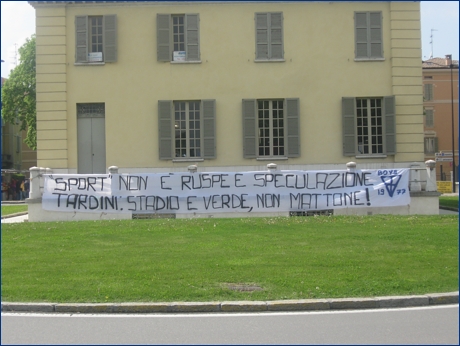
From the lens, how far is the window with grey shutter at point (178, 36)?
78.7 ft

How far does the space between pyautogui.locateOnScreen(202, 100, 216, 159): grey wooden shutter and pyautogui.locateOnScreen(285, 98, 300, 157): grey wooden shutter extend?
9.68ft

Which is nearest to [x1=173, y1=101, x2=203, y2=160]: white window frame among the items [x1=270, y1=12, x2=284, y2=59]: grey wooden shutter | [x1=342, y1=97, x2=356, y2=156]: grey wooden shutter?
[x1=270, y1=12, x2=284, y2=59]: grey wooden shutter

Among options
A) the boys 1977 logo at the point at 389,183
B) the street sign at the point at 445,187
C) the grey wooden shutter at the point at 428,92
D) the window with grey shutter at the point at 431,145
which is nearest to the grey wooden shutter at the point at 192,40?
the boys 1977 logo at the point at 389,183

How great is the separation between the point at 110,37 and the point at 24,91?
32301 millimetres

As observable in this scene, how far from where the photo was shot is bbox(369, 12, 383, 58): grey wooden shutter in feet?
79.0

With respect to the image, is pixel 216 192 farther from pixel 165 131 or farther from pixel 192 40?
pixel 192 40

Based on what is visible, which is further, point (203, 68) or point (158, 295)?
point (203, 68)

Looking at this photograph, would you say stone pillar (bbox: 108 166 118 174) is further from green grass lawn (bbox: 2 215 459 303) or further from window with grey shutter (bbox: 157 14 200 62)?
window with grey shutter (bbox: 157 14 200 62)

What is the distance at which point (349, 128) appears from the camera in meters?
23.8

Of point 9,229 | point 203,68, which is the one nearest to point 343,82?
point 203,68

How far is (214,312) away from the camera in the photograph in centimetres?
920

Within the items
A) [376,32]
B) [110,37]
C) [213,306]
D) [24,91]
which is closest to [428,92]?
[24,91]

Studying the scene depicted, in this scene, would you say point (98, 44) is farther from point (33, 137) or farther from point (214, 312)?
point (33, 137)

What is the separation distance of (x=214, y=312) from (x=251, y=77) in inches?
635
